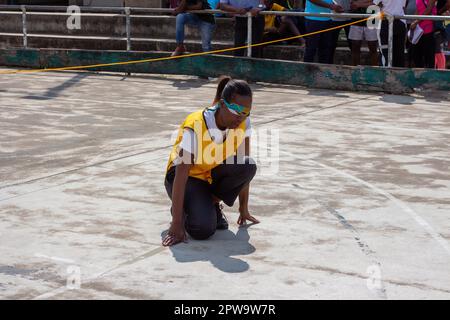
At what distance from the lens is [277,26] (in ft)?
56.6

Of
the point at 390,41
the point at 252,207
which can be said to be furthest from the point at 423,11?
the point at 252,207

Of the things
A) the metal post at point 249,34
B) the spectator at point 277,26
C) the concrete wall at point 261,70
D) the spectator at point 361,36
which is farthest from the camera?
the spectator at point 277,26

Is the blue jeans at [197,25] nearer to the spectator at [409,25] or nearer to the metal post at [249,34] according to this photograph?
the metal post at [249,34]

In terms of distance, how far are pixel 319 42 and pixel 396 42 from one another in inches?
56.7

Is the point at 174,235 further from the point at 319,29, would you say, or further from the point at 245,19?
the point at 245,19

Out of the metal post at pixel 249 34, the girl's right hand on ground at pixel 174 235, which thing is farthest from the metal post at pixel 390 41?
the girl's right hand on ground at pixel 174 235

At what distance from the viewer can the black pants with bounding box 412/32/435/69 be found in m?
15.1

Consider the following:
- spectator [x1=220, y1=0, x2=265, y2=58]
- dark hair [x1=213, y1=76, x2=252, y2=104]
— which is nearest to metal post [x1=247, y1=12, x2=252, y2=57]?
spectator [x1=220, y1=0, x2=265, y2=58]

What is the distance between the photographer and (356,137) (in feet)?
36.4

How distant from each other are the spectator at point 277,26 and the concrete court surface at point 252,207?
11.5 ft

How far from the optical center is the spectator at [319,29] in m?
15.5

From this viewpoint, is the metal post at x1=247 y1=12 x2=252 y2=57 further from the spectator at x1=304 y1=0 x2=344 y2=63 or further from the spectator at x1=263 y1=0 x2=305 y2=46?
the spectator at x1=304 y1=0 x2=344 y2=63

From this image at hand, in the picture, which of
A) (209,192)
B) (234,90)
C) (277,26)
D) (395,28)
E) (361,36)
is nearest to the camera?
(234,90)
